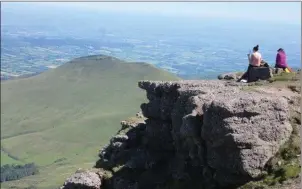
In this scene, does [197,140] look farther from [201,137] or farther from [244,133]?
[244,133]

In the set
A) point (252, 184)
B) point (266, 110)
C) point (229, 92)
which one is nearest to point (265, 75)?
point (229, 92)

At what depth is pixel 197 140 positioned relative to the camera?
38.5 m

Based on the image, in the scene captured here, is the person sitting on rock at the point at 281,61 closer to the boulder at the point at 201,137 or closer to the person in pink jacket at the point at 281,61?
the person in pink jacket at the point at 281,61

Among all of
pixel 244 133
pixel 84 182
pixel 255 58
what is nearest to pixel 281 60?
pixel 255 58

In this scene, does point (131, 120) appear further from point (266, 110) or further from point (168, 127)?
point (266, 110)

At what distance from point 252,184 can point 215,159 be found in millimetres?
3757

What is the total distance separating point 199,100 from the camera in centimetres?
4019

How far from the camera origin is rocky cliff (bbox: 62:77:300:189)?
34062 millimetres

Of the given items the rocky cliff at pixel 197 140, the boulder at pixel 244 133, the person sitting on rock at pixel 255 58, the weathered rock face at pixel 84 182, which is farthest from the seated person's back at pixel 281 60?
the weathered rock face at pixel 84 182

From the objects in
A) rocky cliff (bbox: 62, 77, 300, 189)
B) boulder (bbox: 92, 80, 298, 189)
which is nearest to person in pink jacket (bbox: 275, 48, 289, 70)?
boulder (bbox: 92, 80, 298, 189)

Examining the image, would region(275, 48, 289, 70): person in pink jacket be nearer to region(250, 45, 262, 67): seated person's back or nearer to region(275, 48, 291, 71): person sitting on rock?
region(275, 48, 291, 71): person sitting on rock

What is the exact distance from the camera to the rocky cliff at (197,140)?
112 feet

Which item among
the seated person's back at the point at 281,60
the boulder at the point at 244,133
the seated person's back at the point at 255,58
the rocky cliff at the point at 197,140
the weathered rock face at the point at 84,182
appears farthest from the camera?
the seated person's back at the point at 281,60

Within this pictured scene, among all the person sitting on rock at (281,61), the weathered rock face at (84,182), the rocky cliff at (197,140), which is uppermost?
the person sitting on rock at (281,61)
